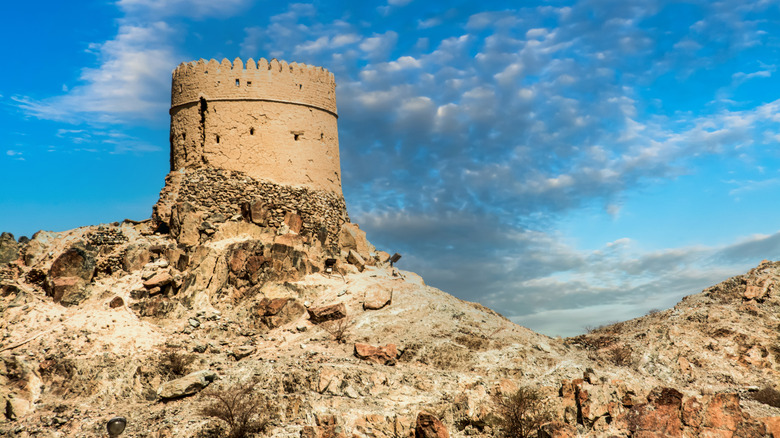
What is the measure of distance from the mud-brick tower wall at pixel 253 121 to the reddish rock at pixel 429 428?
1098cm

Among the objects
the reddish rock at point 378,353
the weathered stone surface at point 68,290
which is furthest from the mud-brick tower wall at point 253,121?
the reddish rock at point 378,353

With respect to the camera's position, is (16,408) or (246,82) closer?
(16,408)

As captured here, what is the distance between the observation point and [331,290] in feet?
68.0

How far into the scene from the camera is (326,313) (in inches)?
758

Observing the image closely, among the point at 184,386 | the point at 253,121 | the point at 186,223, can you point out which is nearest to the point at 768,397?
the point at 184,386

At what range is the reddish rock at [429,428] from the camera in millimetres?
14117

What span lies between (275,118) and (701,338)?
15002mm

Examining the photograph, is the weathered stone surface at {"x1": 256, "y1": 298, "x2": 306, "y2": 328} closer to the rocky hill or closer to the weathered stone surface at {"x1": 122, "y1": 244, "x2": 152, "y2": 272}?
the rocky hill

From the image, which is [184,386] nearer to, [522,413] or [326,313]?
[326,313]

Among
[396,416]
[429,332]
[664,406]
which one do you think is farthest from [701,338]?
[396,416]

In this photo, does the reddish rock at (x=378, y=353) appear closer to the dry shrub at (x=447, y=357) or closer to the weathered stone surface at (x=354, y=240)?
the dry shrub at (x=447, y=357)

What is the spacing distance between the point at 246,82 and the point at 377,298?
29.3ft

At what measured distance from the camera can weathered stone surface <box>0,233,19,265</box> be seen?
21.0m

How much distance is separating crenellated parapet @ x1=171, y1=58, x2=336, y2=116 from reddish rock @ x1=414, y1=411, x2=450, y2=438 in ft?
42.5
